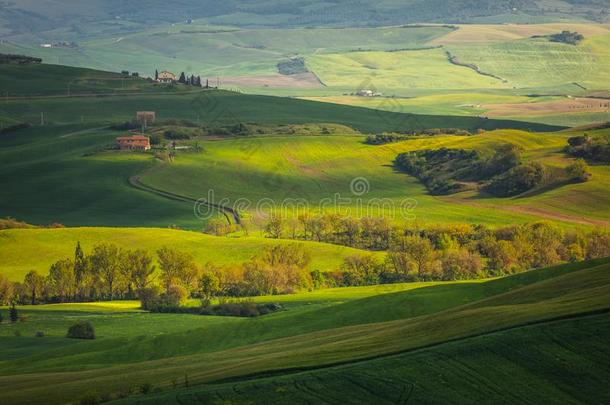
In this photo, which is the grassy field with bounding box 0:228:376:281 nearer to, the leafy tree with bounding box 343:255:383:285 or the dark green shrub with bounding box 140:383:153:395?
the leafy tree with bounding box 343:255:383:285

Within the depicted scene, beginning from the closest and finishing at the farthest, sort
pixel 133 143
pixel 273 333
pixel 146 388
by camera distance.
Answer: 1. pixel 146 388
2. pixel 273 333
3. pixel 133 143

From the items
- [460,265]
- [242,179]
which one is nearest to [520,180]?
[242,179]

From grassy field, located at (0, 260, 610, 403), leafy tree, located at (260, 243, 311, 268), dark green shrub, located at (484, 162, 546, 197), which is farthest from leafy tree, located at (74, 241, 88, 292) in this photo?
dark green shrub, located at (484, 162, 546, 197)

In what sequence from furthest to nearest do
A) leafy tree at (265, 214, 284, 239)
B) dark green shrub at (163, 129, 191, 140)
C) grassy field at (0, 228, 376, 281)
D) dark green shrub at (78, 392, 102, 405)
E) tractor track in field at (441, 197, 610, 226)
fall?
dark green shrub at (163, 129, 191, 140)
tractor track in field at (441, 197, 610, 226)
leafy tree at (265, 214, 284, 239)
grassy field at (0, 228, 376, 281)
dark green shrub at (78, 392, 102, 405)

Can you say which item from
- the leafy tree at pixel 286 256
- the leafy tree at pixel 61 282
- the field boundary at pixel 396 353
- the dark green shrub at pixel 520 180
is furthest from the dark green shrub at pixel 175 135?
the field boundary at pixel 396 353

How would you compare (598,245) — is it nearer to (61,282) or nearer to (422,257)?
(422,257)

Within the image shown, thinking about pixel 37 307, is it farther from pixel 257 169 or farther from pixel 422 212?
pixel 257 169
